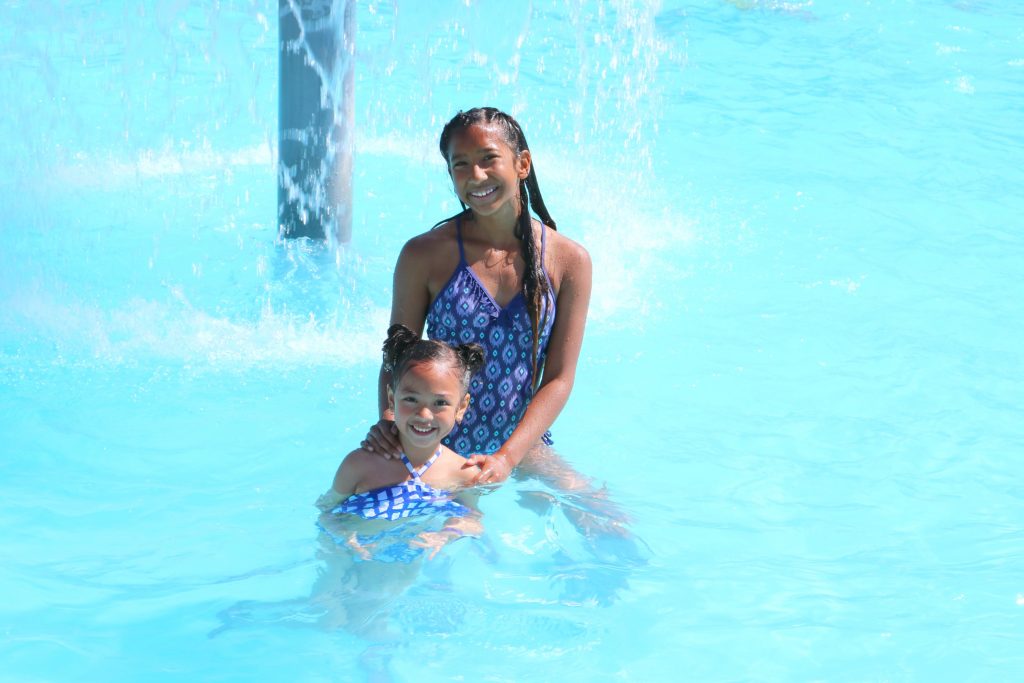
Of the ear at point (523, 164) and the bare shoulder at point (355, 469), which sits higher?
the ear at point (523, 164)

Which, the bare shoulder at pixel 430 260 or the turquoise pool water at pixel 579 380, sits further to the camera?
the turquoise pool water at pixel 579 380

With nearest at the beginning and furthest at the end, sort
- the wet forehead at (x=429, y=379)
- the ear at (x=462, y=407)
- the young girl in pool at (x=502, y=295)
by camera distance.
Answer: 1. the wet forehead at (x=429, y=379)
2. the ear at (x=462, y=407)
3. the young girl in pool at (x=502, y=295)

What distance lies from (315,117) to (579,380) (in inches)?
73.5

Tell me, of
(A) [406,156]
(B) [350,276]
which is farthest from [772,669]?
(A) [406,156]

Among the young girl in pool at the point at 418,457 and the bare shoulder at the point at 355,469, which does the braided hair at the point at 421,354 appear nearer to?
the young girl in pool at the point at 418,457

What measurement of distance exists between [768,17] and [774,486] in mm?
8297

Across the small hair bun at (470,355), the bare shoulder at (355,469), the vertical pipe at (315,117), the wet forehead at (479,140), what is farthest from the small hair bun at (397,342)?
the vertical pipe at (315,117)

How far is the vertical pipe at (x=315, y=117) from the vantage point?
5434mm

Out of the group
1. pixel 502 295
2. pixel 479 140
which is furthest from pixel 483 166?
pixel 502 295

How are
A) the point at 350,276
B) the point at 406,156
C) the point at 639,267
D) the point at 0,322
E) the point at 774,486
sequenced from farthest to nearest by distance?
the point at 406,156 < the point at 639,267 < the point at 350,276 < the point at 0,322 < the point at 774,486

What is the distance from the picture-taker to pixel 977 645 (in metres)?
3.28

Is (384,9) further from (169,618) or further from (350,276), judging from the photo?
(169,618)

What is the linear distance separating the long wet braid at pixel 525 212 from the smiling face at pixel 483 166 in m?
0.02

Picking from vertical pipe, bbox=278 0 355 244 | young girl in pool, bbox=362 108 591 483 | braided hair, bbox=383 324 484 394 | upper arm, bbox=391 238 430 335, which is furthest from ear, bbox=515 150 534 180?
vertical pipe, bbox=278 0 355 244
